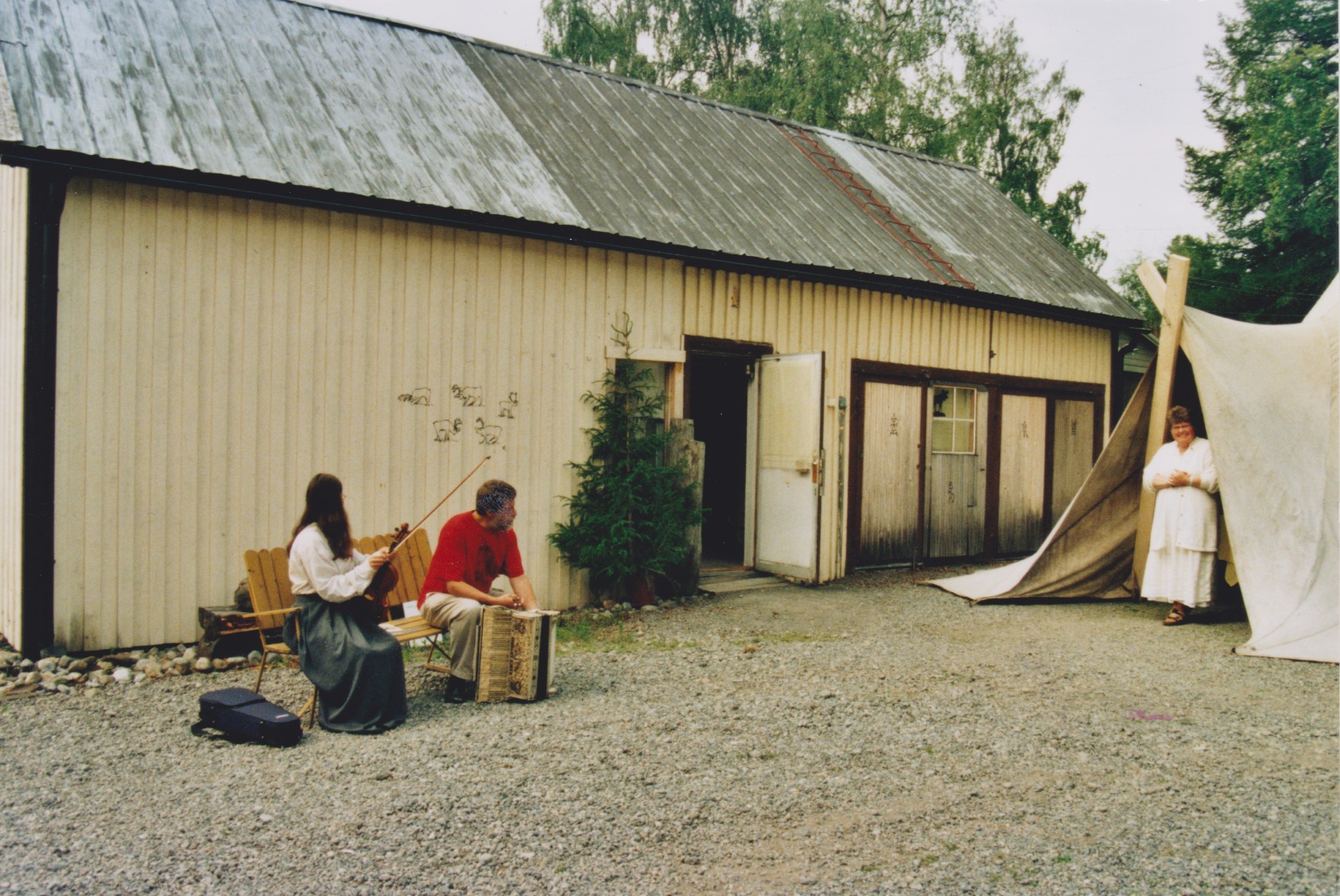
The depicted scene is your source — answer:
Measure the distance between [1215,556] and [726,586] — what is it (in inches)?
168

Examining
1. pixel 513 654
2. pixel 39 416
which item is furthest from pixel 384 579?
pixel 39 416

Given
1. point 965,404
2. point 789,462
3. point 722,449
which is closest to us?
point 789,462

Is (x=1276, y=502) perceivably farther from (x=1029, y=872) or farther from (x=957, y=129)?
(x=957, y=129)

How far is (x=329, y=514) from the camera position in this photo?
17.0ft

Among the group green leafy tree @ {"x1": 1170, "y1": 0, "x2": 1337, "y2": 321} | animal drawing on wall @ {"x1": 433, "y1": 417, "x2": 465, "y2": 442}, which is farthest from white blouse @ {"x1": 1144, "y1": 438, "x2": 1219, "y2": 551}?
green leafy tree @ {"x1": 1170, "y1": 0, "x2": 1337, "y2": 321}

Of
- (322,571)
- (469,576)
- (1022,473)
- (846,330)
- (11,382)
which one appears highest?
(846,330)

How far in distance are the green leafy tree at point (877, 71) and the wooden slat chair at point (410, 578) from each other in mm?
18989

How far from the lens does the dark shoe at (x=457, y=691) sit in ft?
18.9

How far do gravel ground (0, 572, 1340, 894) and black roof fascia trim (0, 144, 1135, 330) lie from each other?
10.6 ft

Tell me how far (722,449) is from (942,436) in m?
2.76

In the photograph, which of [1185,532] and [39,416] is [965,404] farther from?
[39,416]

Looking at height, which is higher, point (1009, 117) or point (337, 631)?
point (1009, 117)

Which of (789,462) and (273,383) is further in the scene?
(789,462)

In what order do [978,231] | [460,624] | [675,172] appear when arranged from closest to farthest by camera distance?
[460,624] → [675,172] → [978,231]
